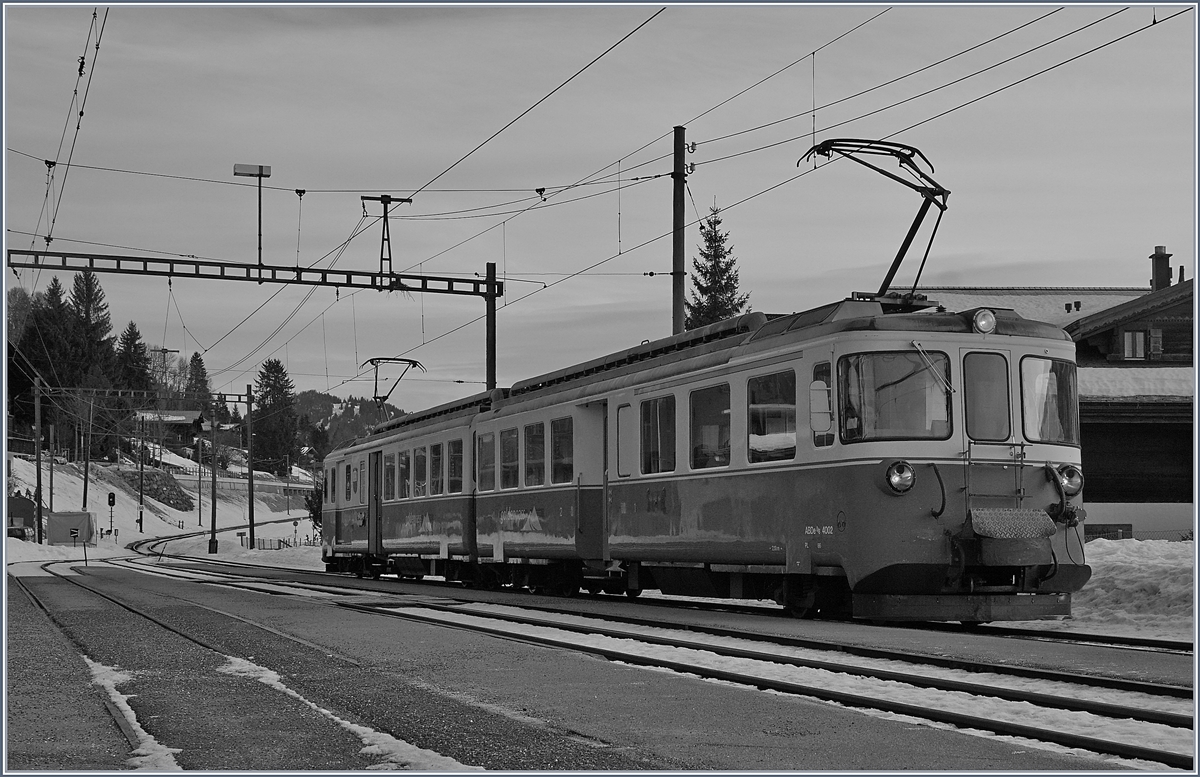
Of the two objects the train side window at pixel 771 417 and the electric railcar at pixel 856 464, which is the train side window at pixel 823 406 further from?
the train side window at pixel 771 417

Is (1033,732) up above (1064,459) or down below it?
below

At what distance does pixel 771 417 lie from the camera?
13922 mm

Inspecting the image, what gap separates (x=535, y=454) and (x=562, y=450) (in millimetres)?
1223

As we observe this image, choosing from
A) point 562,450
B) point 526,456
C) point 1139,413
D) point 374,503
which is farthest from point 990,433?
point 374,503

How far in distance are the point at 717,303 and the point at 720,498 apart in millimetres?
45741

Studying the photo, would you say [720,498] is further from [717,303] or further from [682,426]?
[717,303]

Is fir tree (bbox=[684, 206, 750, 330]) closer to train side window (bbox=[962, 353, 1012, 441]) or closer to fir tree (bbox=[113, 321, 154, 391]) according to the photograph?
train side window (bbox=[962, 353, 1012, 441])

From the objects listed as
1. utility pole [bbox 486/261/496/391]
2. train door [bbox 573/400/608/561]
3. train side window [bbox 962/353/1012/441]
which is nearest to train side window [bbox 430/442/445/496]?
utility pole [bbox 486/261/496/391]

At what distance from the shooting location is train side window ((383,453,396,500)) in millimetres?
28953

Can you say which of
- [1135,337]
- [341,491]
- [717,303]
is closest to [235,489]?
[717,303]

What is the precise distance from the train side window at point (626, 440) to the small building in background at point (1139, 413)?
13.3 m

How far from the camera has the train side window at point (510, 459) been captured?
2113cm

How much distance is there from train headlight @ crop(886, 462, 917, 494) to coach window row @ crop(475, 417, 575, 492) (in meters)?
6.97

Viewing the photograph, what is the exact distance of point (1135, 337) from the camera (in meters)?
31.9
